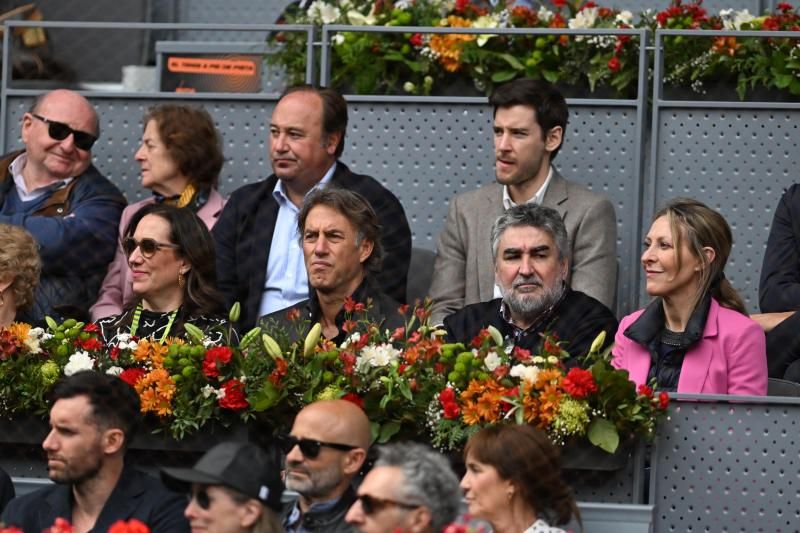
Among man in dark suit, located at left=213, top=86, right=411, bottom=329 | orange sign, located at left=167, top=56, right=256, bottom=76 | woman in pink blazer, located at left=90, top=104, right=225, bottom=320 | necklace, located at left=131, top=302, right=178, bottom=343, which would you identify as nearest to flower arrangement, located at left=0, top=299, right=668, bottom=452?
necklace, located at left=131, top=302, right=178, bottom=343

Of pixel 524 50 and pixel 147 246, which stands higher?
pixel 524 50

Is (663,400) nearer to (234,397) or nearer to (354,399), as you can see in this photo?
(354,399)

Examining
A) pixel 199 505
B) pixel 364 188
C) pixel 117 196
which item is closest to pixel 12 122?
pixel 117 196

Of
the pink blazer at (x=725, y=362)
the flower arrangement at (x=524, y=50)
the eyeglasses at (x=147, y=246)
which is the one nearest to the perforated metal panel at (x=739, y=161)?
the flower arrangement at (x=524, y=50)

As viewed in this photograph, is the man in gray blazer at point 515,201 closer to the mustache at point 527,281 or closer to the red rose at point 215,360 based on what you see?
the mustache at point 527,281

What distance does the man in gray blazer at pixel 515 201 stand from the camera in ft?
26.1

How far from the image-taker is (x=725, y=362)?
6801 millimetres

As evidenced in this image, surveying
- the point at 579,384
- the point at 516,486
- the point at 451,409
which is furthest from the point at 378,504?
the point at 579,384

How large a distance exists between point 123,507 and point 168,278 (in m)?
1.63

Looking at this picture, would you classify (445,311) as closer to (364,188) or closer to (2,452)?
(364,188)

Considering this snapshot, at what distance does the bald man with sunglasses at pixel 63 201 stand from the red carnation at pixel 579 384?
283cm

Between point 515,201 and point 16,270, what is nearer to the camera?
point 16,270

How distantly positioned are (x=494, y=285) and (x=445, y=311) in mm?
243

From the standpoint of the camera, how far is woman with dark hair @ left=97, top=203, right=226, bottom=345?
750 centimetres
